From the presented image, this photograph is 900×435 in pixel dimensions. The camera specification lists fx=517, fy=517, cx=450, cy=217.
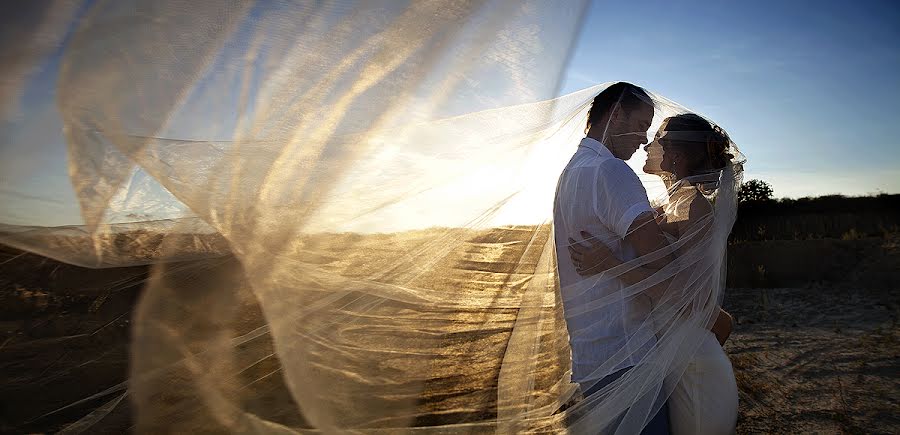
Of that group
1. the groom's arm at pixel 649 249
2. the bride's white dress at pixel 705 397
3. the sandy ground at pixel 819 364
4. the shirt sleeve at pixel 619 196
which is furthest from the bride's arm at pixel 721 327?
the sandy ground at pixel 819 364

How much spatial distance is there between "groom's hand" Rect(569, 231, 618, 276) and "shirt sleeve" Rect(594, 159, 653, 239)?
0.38 ft

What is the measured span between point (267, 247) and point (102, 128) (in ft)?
2.39

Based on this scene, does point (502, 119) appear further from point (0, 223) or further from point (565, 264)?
point (0, 223)

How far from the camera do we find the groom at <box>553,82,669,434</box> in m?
1.61

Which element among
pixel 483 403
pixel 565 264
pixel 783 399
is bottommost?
pixel 783 399

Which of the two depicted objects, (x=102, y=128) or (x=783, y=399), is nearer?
(x=102, y=128)

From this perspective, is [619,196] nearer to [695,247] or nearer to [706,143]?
[695,247]

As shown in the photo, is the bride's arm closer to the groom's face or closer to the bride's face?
the bride's face

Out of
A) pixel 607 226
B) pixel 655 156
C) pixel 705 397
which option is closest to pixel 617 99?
pixel 655 156

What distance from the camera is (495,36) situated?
1.98m

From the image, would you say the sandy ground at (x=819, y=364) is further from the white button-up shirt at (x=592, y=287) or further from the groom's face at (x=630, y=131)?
the groom's face at (x=630, y=131)

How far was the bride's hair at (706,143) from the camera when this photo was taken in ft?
6.56

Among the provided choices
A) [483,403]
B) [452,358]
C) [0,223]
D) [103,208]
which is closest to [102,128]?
[103,208]

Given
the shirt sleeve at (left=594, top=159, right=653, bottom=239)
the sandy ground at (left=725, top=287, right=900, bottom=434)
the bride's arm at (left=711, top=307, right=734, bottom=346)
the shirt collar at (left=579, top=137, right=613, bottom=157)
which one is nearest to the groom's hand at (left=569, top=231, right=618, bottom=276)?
the shirt sleeve at (left=594, top=159, right=653, bottom=239)
